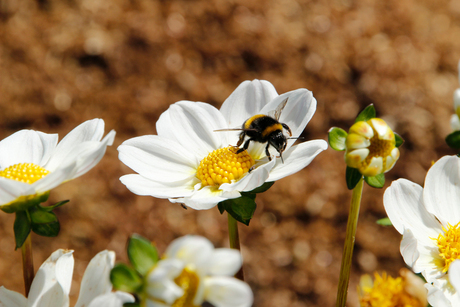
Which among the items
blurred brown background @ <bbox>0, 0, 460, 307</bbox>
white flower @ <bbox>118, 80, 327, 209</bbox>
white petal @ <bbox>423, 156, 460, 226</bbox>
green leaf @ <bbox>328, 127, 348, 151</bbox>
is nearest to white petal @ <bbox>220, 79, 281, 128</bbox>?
white flower @ <bbox>118, 80, 327, 209</bbox>

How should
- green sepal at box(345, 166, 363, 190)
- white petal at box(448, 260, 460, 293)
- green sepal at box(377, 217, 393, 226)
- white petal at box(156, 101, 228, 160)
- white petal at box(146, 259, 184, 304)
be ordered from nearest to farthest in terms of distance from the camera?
1. white petal at box(146, 259, 184, 304)
2. white petal at box(448, 260, 460, 293)
3. green sepal at box(345, 166, 363, 190)
4. green sepal at box(377, 217, 393, 226)
5. white petal at box(156, 101, 228, 160)

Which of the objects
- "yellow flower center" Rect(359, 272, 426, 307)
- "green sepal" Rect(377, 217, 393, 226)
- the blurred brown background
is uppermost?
"green sepal" Rect(377, 217, 393, 226)

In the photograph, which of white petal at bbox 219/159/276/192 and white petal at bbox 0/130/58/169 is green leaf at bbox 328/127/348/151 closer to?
white petal at bbox 219/159/276/192

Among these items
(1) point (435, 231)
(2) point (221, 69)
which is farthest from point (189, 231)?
(1) point (435, 231)

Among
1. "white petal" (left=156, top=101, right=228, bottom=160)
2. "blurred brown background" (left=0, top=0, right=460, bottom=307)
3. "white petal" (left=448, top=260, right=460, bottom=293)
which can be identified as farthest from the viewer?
"blurred brown background" (left=0, top=0, right=460, bottom=307)

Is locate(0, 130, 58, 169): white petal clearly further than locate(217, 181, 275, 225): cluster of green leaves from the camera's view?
Yes

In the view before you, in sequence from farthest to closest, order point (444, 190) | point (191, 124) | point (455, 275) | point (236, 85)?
point (236, 85)
point (191, 124)
point (444, 190)
point (455, 275)

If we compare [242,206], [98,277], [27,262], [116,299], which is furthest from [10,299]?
[242,206]

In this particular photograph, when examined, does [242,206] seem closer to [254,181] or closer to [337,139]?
[254,181]
